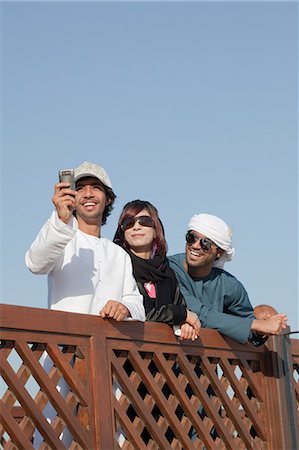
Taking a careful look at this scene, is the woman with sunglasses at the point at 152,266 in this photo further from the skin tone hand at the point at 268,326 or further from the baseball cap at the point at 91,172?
the skin tone hand at the point at 268,326

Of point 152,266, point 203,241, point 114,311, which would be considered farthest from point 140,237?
point 114,311

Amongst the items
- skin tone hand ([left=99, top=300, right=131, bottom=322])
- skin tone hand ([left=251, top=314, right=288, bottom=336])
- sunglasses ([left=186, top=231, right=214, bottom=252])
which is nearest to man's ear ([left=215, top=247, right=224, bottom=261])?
sunglasses ([left=186, top=231, right=214, bottom=252])

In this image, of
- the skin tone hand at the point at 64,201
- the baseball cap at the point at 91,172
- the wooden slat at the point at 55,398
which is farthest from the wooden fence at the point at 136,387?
the baseball cap at the point at 91,172

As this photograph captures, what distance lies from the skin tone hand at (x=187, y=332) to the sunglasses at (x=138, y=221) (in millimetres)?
662

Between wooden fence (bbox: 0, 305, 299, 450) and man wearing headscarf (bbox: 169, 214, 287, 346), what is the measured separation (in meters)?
0.14

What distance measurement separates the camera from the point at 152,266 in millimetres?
5738

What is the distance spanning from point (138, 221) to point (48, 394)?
58.5 inches

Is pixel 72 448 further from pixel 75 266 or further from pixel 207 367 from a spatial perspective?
pixel 207 367

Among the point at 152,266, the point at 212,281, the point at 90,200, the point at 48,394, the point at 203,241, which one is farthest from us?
the point at 212,281

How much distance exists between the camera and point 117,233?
5.91 metres

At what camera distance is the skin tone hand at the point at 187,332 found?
18.3 ft

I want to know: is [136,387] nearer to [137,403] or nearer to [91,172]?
[137,403]

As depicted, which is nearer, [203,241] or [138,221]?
[138,221]

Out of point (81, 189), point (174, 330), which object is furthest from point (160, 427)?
point (81, 189)
